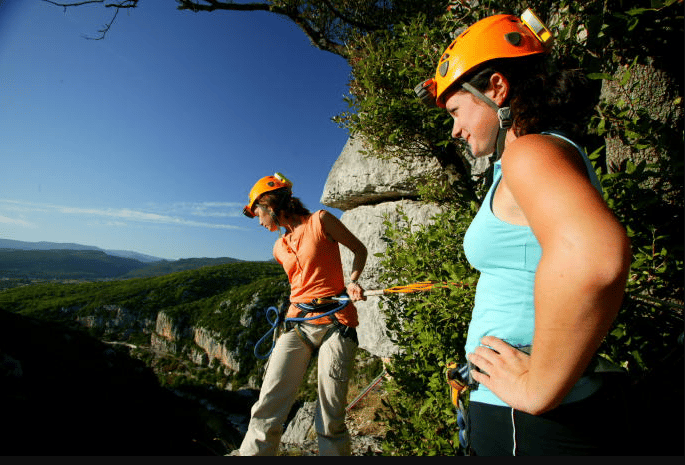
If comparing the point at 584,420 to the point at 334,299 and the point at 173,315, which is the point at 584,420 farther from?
the point at 173,315

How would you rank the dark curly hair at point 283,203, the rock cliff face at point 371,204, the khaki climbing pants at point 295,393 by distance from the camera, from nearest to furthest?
the khaki climbing pants at point 295,393, the dark curly hair at point 283,203, the rock cliff face at point 371,204

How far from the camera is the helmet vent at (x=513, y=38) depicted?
1.32 metres

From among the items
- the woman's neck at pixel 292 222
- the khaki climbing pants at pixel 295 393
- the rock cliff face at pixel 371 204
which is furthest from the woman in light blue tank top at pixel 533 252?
the rock cliff face at pixel 371 204

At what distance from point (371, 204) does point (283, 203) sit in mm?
3465

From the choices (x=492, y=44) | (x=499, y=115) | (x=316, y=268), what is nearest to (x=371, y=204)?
(x=316, y=268)

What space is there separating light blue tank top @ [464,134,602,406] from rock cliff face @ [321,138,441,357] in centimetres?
491

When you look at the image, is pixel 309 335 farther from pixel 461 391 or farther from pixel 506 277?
pixel 506 277

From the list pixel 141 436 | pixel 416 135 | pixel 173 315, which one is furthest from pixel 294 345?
pixel 173 315

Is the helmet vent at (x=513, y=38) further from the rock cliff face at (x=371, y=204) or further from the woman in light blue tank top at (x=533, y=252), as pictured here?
the rock cliff face at (x=371, y=204)

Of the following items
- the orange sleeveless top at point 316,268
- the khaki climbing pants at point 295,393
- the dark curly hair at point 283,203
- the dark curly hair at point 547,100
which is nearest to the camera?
the dark curly hair at point 547,100

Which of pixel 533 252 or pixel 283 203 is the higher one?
pixel 283 203

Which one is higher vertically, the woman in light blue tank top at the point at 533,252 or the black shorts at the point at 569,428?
the woman in light blue tank top at the point at 533,252

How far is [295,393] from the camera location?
365 cm

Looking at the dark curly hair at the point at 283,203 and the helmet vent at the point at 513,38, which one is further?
the dark curly hair at the point at 283,203
